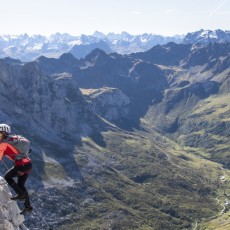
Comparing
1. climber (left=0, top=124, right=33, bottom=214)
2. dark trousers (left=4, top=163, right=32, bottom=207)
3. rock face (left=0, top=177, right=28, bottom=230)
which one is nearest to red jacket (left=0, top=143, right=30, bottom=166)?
climber (left=0, top=124, right=33, bottom=214)

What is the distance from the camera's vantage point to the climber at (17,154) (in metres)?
32.4

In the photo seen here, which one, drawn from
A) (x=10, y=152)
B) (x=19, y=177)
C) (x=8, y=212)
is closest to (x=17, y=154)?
(x=10, y=152)

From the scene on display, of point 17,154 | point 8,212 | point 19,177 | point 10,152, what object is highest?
point 10,152

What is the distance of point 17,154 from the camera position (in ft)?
112

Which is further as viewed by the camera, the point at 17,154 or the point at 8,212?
the point at 8,212

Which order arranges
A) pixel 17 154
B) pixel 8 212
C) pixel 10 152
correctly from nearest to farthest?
pixel 10 152, pixel 17 154, pixel 8 212

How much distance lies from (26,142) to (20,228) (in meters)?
15.8

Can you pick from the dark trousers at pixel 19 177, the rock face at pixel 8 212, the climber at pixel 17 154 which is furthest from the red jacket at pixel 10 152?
the rock face at pixel 8 212

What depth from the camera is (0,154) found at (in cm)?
3228

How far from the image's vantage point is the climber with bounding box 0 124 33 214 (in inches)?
1277

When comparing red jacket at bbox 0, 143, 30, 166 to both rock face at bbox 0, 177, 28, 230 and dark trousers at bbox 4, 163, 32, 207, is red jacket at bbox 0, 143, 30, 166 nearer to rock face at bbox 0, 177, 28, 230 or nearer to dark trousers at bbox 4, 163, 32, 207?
dark trousers at bbox 4, 163, 32, 207

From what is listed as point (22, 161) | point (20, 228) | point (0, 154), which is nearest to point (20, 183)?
point (22, 161)

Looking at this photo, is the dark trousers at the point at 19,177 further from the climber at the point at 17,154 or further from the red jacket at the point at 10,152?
the red jacket at the point at 10,152

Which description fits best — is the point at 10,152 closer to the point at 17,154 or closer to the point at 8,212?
the point at 17,154
